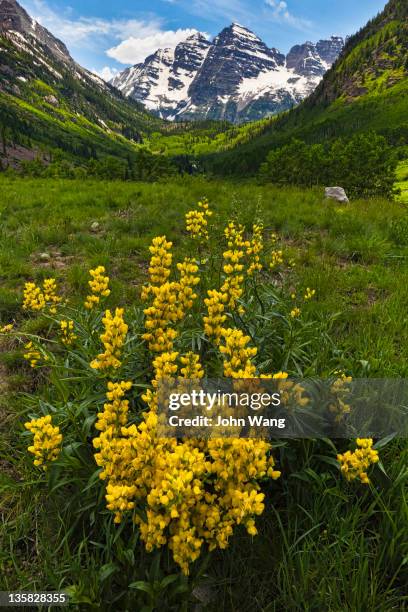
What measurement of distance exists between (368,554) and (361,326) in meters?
2.81

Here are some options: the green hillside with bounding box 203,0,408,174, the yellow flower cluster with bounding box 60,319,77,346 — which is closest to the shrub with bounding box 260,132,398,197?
the yellow flower cluster with bounding box 60,319,77,346

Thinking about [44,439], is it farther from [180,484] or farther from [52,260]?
[52,260]

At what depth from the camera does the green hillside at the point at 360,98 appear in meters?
118

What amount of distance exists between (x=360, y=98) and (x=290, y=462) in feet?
574

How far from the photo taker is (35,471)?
8.49ft

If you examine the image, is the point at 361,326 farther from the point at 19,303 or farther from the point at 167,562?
the point at 19,303

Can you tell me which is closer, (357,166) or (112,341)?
(112,341)

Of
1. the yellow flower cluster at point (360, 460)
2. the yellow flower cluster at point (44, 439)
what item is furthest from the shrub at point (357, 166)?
the yellow flower cluster at point (44, 439)

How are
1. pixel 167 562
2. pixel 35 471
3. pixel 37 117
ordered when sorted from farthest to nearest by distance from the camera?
pixel 37 117, pixel 35 471, pixel 167 562

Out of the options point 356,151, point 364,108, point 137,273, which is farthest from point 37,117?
point 137,273

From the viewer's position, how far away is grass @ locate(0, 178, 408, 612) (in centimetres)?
184

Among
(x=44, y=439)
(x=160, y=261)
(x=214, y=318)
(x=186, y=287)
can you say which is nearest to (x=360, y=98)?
(x=160, y=261)

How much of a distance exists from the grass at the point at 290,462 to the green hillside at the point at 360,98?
112497 millimetres

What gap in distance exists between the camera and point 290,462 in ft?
7.71
